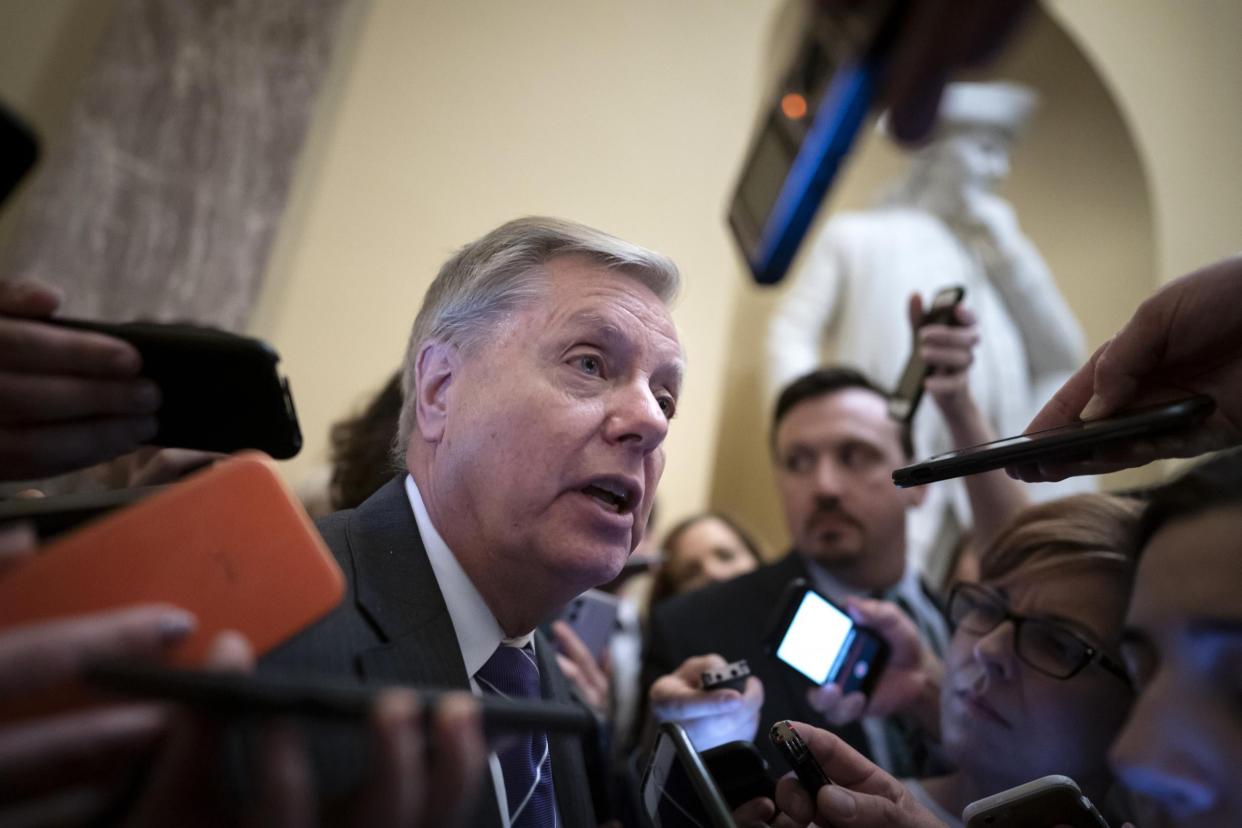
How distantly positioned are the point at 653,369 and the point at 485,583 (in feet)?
1.02

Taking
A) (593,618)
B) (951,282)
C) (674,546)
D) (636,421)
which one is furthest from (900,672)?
(951,282)

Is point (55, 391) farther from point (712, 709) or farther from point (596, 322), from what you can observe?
point (712, 709)

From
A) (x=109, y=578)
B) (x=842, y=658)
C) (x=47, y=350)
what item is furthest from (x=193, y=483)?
(x=842, y=658)

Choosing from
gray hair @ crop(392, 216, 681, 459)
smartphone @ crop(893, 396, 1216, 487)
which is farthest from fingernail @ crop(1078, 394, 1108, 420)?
gray hair @ crop(392, 216, 681, 459)

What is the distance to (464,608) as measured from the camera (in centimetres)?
101

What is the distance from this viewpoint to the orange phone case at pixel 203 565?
589mm

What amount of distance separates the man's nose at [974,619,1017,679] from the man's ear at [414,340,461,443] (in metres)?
0.78

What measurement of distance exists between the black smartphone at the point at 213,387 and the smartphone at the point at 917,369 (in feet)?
3.80

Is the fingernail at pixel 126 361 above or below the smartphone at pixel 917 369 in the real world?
below

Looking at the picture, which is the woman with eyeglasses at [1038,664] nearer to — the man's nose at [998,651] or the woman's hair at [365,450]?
the man's nose at [998,651]

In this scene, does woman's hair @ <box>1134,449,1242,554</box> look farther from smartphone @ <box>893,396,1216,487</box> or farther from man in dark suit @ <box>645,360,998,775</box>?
man in dark suit @ <box>645,360,998,775</box>

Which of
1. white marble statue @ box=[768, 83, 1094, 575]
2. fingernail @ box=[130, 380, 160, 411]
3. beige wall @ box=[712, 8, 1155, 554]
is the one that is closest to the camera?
fingernail @ box=[130, 380, 160, 411]

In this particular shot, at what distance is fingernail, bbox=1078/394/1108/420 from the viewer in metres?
1.07

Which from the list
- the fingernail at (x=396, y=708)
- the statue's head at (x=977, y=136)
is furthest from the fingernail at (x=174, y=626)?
the statue's head at (x=977, y=136)
